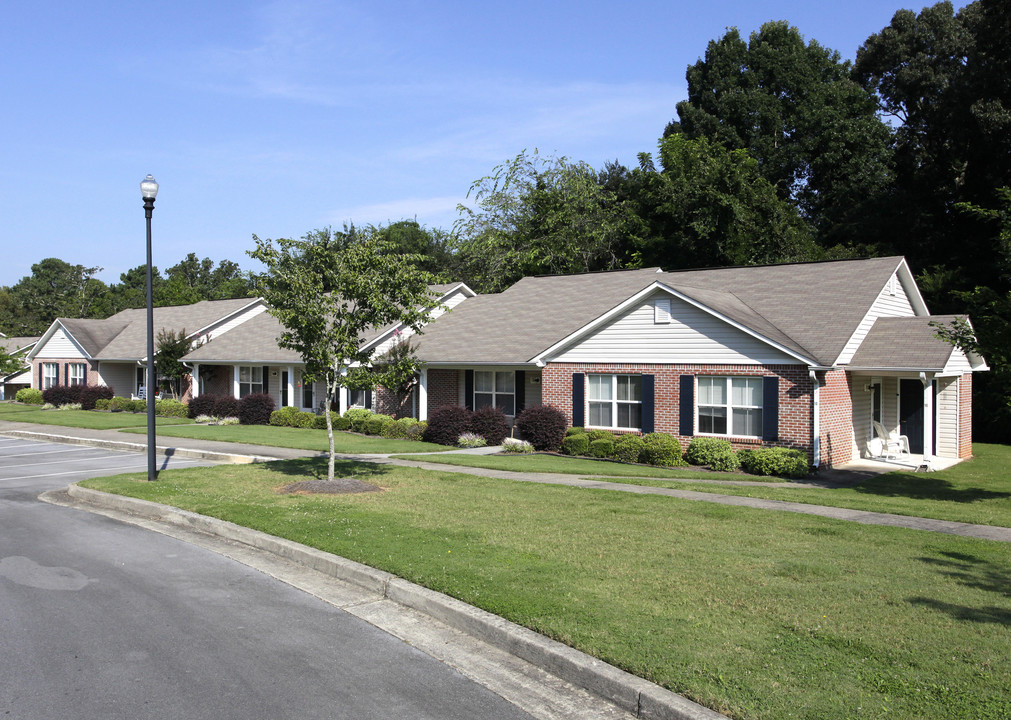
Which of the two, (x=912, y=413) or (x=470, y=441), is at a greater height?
(x=912, y=413)

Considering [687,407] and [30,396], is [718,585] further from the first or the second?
[30,396]

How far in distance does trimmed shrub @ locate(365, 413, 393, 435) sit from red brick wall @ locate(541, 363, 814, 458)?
6.49 meters

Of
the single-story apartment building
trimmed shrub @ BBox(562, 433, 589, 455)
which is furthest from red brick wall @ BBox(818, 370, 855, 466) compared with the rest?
trimmed shrub @ BBox(562, 433, 589, 455)

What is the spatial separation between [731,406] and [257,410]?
20.7 meters

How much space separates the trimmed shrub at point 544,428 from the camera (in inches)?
933

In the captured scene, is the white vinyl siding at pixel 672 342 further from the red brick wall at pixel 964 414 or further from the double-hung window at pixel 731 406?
the red brick wall at pixel 964 414

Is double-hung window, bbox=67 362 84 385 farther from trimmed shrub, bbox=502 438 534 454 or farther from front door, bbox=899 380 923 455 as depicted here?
front door, bbox=899 380 923 455

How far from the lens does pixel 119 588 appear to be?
8492mm

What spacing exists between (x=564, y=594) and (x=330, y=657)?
2.23 meters

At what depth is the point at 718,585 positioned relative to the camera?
789cm

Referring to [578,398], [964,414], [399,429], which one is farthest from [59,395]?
[964,414]

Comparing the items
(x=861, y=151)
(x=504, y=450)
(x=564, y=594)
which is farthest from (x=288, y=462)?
(x=861, y=151)

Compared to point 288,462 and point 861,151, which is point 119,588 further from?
point 861,151

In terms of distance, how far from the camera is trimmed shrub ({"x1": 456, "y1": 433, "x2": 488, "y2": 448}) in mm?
25391
